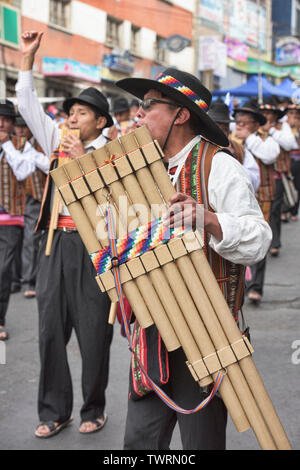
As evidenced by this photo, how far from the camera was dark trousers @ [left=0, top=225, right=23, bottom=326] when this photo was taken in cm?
573

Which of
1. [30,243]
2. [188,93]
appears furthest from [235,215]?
[30,243]

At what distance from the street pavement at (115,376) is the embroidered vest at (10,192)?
110 cm

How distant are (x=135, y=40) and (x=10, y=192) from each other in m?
20.4

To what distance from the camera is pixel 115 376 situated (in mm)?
4680

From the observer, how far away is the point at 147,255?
7.07 feet

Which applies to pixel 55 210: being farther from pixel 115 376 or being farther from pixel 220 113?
pixel 220 113

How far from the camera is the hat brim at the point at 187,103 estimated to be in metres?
2.40

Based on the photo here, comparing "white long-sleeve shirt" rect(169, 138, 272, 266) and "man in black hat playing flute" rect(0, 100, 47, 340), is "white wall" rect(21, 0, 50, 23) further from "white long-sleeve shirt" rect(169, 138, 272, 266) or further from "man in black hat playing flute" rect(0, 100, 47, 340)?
"white long-sleeve shirt" rect(169, 138, 272, 266)

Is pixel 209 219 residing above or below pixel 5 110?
below

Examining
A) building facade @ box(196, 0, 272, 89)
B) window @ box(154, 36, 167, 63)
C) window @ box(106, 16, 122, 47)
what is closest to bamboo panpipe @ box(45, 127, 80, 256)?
window @ box(106, 16, 122, 47)
